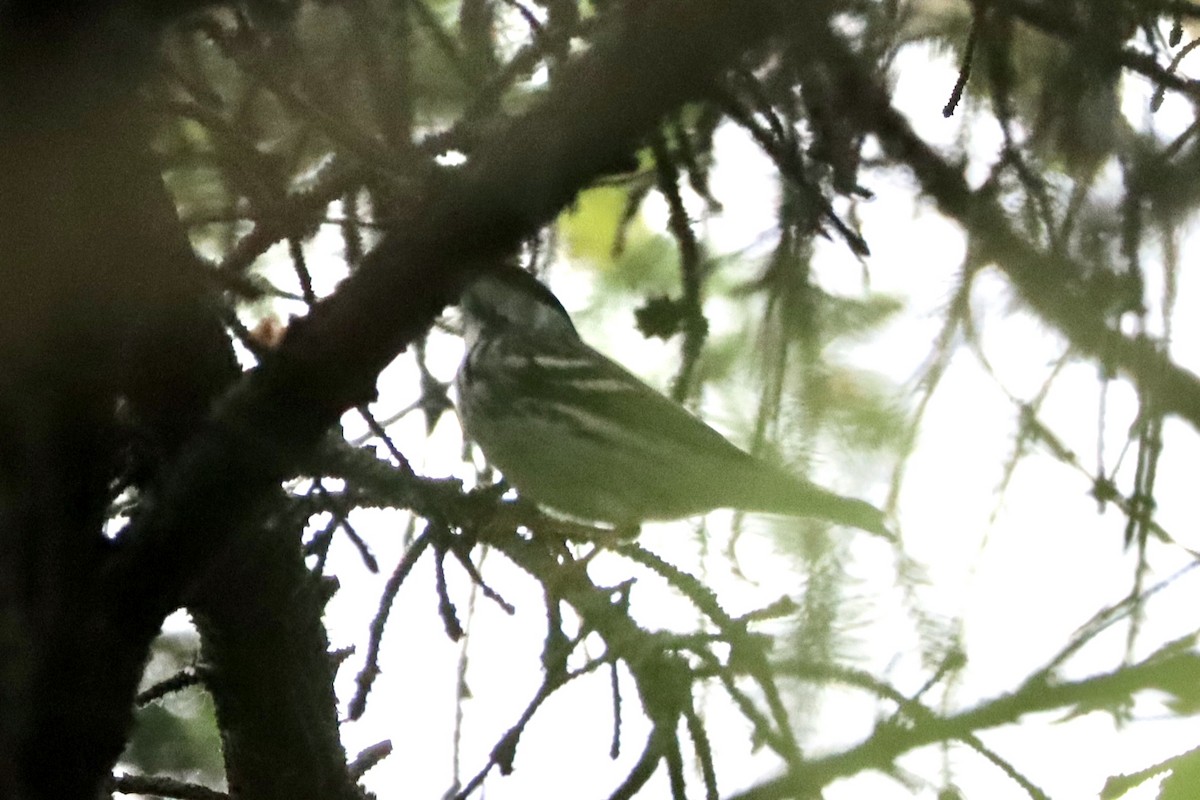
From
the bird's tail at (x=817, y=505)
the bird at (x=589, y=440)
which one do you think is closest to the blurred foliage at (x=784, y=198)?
the bird's tail at (x=817, y=505)

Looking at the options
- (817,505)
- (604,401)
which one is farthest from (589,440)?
(817,505)

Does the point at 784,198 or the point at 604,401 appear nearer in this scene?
the point at 784,198

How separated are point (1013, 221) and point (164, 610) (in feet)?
4.86

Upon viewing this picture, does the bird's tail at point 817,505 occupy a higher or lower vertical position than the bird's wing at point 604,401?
lower

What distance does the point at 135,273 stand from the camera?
4.96 ft

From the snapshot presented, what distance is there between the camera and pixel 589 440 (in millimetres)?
3625

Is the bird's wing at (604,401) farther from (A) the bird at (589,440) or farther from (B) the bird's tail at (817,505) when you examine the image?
(B) the bird's tail at (817,505)

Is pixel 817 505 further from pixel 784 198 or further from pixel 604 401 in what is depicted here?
pixel 604 401

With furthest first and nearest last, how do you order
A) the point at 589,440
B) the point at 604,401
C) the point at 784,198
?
the point at 604,401
the point at 589,440
the point at 784,198

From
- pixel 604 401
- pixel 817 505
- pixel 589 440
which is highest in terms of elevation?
pixel 604 401

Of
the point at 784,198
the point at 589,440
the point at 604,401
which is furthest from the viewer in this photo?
the point at 604,401

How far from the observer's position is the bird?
11.1 ft

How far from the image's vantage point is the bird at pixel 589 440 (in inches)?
134

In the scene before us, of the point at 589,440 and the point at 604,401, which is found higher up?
the point at 604,401
